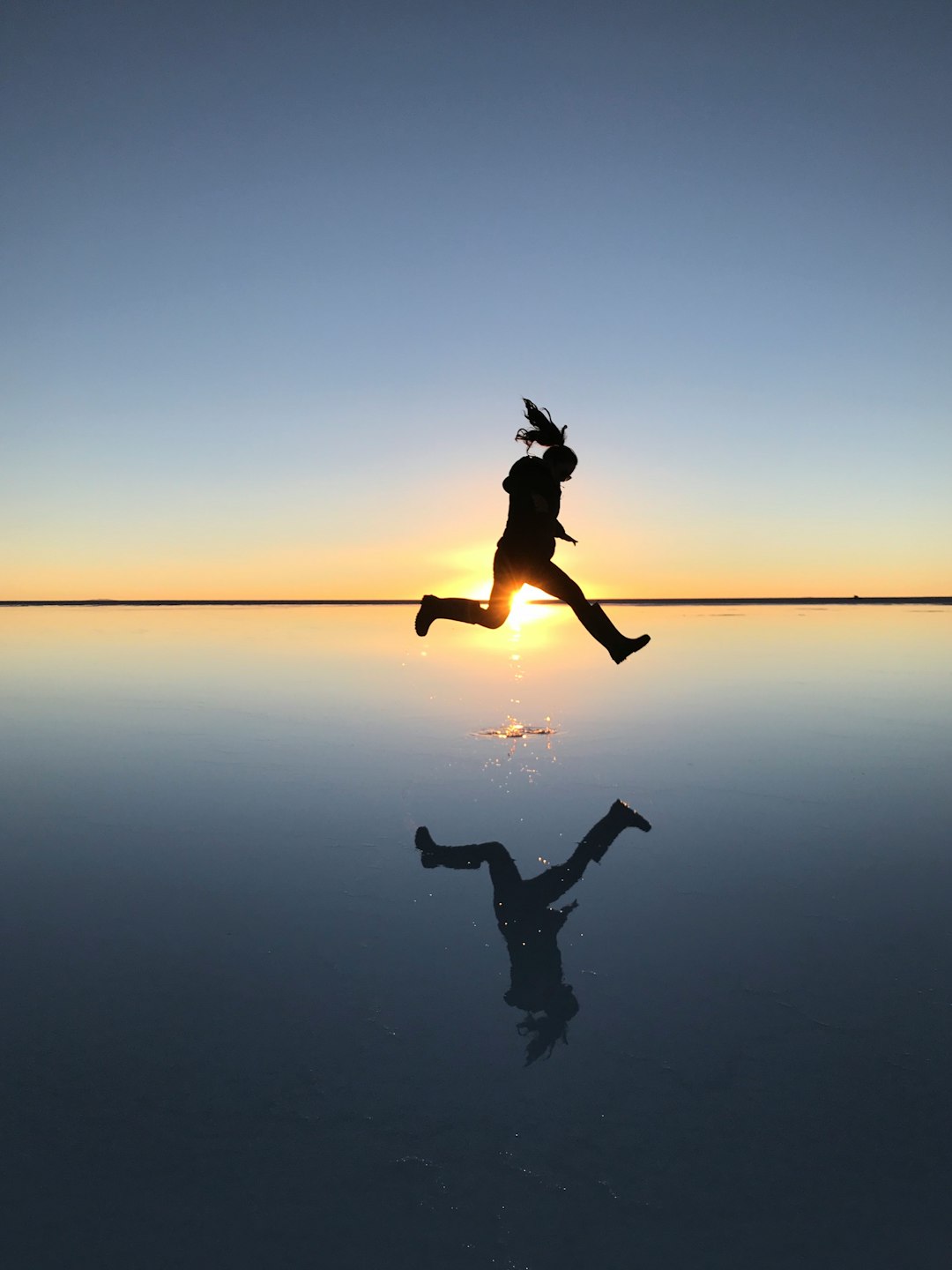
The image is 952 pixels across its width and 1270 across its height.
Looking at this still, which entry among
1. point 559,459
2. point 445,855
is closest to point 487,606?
point 559,459

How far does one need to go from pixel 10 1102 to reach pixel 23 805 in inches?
159

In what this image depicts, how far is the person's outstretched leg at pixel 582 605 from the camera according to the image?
686cm

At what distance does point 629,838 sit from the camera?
509cm

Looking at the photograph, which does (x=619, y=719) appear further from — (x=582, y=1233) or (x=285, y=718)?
(x=582, y=1233)

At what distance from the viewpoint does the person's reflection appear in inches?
114

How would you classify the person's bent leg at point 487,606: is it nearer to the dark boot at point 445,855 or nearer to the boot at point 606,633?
the boot at point 606,633

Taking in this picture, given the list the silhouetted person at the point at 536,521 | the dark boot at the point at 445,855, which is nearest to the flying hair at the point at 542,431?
the silhouetted person at the point at 536,521

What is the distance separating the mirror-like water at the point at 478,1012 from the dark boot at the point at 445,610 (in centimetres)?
127

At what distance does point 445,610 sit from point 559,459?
1.91 m

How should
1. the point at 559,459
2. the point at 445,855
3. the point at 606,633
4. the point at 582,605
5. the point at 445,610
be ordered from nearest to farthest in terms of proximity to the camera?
the point at 445,855 → the point at 559,459 → the point at 582,605 → the point at 606,633 → the point at 445,610

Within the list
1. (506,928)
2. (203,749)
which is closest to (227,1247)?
(506,928)

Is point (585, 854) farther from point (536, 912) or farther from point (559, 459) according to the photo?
point (559, 459)

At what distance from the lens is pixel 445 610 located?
7852mm

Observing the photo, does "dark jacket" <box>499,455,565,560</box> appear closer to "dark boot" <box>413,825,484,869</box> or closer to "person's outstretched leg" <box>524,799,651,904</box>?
"person's outstretched leg" <box>524,799,651,904</box>
